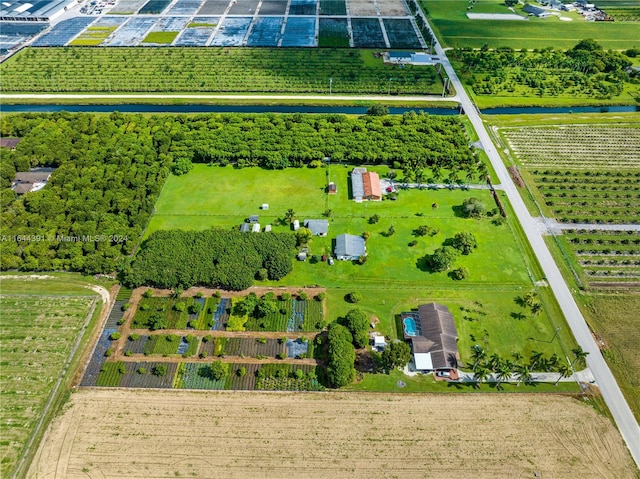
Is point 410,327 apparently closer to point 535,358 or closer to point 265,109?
point 535,358

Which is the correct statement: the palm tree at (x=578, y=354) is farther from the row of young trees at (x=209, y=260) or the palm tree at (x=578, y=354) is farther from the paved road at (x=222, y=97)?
the paved road at (x=222, y=97)

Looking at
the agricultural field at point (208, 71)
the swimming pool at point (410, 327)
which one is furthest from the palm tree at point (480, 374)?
the agricultural field at point (208, 71)

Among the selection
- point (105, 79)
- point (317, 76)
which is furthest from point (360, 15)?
point (105, 79)

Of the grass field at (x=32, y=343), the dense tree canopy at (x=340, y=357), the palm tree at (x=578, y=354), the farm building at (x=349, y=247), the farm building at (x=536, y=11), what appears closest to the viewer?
the grass field at (x=32, y=343)

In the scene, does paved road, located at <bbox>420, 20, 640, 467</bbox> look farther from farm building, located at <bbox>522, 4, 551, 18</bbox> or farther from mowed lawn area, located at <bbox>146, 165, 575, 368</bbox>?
farm building, located at <bbox>522, 4, 551, 18</bbox>

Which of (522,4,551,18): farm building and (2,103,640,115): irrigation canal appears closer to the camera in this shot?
(2,103,640,115): irrigation canal

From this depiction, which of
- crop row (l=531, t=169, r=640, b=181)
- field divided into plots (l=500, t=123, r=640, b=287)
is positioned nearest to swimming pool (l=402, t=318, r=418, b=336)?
field divided into plots (l=500, t=123, r=640, b=287)

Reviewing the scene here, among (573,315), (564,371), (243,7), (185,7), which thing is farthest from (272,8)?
(564,371)
